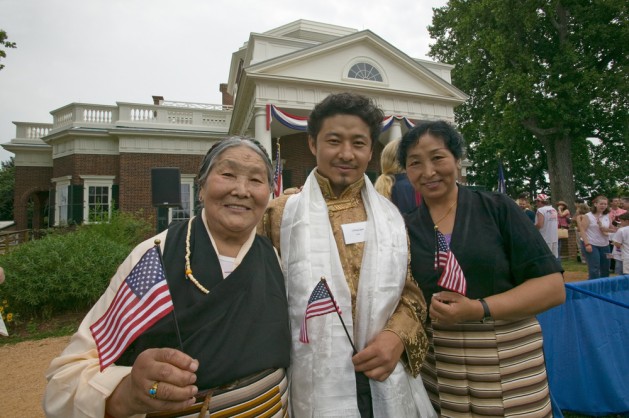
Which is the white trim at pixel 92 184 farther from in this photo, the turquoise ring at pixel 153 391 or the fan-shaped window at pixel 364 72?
the turquoise ring at pixel 153 391

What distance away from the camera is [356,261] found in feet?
5.95

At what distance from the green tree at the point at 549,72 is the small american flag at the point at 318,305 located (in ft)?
72.7

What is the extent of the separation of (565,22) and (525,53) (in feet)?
10.2

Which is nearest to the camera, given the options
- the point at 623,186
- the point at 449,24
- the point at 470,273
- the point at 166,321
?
the point at 166,321

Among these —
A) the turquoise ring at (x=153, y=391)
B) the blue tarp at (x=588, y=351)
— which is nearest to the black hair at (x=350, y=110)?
the turquoise ring at (x=153, y=391)

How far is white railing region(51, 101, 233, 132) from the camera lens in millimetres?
19422

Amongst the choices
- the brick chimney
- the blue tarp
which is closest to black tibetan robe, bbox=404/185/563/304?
the blue tarp

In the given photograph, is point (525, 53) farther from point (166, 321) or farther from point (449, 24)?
point (166, 321)

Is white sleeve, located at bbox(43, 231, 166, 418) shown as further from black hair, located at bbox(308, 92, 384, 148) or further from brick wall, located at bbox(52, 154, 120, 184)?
brick wall, located at bbox(52, 154, 120, 184)

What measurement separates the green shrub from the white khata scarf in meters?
7.11

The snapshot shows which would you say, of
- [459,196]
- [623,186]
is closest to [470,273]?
[459,196]

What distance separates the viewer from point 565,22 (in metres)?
21.5

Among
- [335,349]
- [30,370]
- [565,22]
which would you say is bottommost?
[30,370]

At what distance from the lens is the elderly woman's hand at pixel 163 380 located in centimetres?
111
